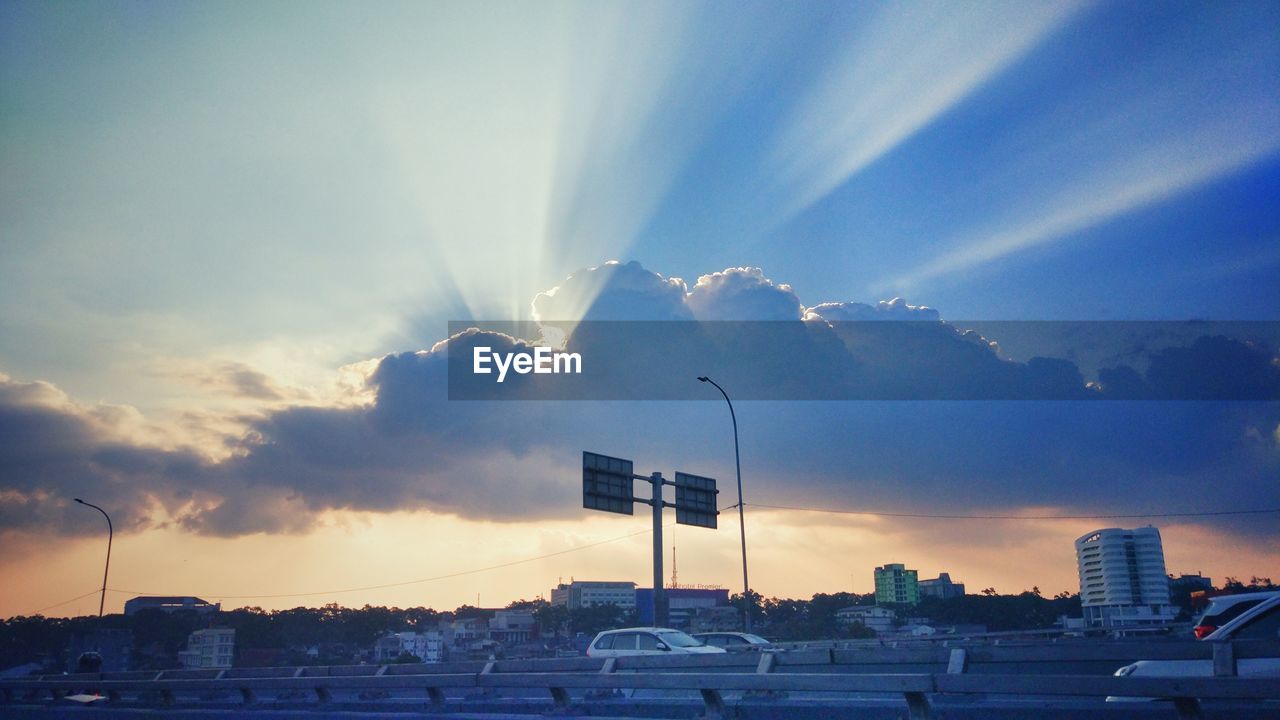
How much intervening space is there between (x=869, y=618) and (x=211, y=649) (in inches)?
1940

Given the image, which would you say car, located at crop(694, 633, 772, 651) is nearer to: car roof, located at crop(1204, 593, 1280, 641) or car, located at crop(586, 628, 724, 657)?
car, located at crop(586, 628, 724, 657)

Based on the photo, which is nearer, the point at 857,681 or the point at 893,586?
the point at 857,681

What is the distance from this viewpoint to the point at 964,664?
1060cm

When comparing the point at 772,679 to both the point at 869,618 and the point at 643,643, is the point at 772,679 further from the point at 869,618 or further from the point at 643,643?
the point at 869,618

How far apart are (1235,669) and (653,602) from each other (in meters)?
27.7

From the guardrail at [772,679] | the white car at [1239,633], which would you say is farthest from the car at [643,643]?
the white car at [1239,633]

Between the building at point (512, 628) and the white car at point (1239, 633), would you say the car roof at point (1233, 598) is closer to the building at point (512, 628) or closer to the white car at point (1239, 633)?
the white car at point (1239, 633)

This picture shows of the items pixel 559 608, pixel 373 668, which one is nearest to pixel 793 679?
pixel 373 668

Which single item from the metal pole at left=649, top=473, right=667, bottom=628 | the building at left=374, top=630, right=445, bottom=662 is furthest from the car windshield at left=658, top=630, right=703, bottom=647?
the building at left=374, top=630, right=445, bottom=662

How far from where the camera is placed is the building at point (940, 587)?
9569cm

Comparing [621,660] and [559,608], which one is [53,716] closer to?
[621,660]

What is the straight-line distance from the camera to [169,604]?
10800cm

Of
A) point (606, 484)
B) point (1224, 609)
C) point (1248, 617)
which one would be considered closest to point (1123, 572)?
point (606, 484)

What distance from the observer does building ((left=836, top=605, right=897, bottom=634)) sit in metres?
67.2
